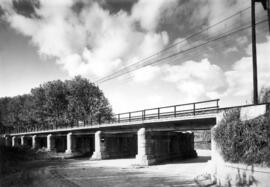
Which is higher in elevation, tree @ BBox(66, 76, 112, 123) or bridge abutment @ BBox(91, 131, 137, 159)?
tree @ BBox(66, 76, 112, 123)

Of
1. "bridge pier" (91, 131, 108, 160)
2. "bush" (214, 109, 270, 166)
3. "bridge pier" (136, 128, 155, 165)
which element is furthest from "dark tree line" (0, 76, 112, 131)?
"bush" (214, 109, 270, 166)

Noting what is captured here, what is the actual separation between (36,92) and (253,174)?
68.0 meters

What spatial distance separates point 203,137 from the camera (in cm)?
5628

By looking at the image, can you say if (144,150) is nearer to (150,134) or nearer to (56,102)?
(150,134)

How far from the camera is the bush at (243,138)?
11.9 metres

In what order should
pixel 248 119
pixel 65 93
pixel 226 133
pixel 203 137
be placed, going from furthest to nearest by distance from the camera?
pixel 65 93 → pixel 203 137 → pixel 226 133 → pixel 248 119

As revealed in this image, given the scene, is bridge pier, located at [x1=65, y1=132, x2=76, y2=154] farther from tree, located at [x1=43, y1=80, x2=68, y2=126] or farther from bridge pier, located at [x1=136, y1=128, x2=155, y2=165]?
tree, located at [x1=43, y1=80, x2=68, y2=126]

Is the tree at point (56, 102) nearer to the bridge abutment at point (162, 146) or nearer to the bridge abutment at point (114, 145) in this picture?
the bridge abutment at point (114, 145)

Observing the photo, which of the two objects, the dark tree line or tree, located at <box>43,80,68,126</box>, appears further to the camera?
tree, located at <box>43,80,68,126</box>

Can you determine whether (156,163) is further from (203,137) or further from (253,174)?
(203,137)

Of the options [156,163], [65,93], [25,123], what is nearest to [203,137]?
[156,163]

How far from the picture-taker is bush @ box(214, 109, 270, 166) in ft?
39.2

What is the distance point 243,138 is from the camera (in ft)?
43.0

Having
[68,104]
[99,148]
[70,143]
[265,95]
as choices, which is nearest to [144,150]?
[99,148]
